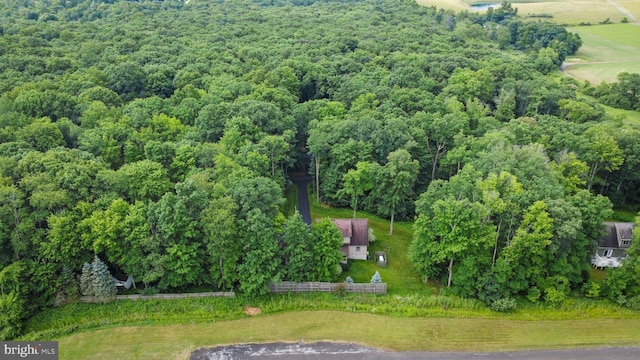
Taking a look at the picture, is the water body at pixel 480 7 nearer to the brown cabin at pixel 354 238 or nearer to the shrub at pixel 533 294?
the brown cabin at pixel 354 238

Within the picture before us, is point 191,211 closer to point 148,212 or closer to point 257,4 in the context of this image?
point 148,212

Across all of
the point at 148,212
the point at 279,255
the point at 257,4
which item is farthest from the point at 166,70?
the point at 257,4

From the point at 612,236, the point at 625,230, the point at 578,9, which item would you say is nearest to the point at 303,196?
the point at 612,236

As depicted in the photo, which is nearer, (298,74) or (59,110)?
(59,110)

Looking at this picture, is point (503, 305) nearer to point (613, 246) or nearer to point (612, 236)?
point (613, 246)

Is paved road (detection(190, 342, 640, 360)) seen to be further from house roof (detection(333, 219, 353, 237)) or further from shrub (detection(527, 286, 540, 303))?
house roof (detection(333, 219, 353, 237))
